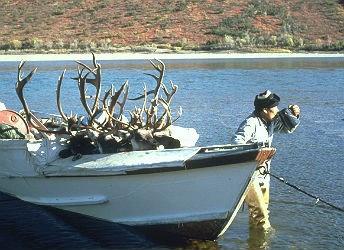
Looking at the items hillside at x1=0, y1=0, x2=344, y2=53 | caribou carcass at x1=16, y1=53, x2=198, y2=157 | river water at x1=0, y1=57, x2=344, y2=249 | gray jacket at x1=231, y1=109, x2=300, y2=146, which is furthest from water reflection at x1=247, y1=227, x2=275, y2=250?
hillside at x1=0, y1=0, x2=344, y2=53

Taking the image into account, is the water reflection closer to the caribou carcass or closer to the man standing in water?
the man standing in water

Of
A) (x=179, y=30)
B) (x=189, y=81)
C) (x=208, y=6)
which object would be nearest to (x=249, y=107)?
(x=189, y=81)

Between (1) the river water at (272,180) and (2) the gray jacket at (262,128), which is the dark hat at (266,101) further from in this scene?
(1) the river water at (272,180)

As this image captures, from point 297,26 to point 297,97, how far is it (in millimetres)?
44287

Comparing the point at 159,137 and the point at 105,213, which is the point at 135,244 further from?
the point at 159,137

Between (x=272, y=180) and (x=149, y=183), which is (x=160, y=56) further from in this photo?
(x=149, y=183)

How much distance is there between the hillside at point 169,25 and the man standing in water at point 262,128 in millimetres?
46145

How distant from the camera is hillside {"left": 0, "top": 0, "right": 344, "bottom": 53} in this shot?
5644 centimetres

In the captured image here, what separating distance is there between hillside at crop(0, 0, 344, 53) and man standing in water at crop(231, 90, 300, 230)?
1817 inches

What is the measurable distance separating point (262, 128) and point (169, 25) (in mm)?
59080

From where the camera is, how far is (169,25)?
65.4m

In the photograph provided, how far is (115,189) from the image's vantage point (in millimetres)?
7098

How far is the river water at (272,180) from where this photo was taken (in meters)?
7.30

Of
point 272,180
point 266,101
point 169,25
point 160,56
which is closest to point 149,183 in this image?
point 266,101
